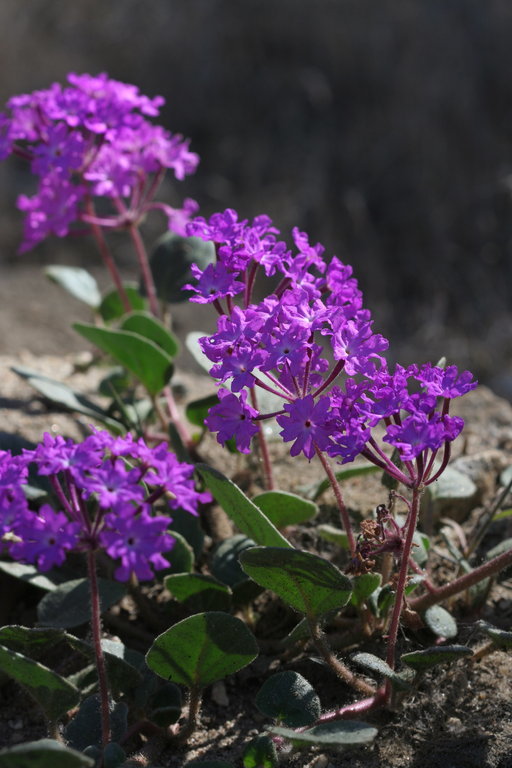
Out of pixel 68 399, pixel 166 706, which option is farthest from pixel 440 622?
pixel 68 399

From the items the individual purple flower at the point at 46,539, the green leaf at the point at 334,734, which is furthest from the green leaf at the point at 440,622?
the individual purple flower at the point at 46,539

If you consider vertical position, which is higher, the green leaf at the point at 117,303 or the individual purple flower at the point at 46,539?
the green leaf at the point at 117,303

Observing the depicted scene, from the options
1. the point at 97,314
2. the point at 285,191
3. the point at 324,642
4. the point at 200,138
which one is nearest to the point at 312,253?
the point at 324,642

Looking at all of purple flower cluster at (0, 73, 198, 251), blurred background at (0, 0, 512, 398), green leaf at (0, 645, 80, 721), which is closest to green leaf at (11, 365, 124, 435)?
purple flower cluster at (0, 73, 198, 251)

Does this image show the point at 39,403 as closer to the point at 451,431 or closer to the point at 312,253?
the point at 312,253

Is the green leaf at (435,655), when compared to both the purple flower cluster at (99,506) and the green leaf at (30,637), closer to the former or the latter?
the purple flower cluster at (99,506)

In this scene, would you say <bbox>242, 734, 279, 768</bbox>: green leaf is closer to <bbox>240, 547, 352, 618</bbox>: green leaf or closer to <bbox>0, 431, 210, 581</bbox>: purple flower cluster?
<bbox>240, 547, 352, 618</bbox>: green leaf
